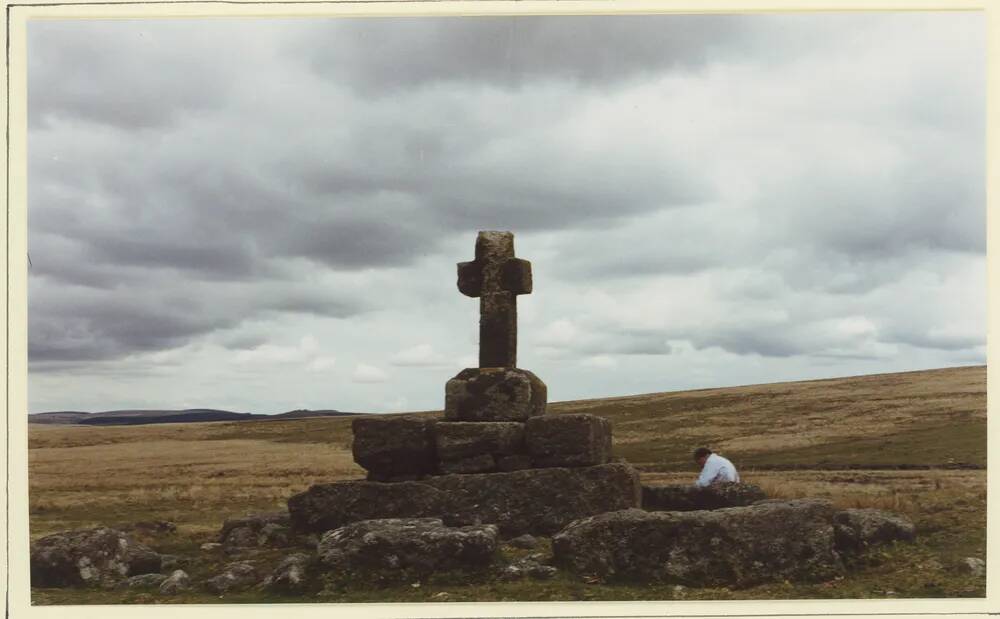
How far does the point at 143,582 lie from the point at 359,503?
3.34 metres

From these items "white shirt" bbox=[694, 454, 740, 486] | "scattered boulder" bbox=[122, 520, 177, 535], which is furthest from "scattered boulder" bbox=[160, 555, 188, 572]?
"white shirt" bbox=[694, 454, 740, 486]

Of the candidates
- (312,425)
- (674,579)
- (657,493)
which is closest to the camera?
(674,579)

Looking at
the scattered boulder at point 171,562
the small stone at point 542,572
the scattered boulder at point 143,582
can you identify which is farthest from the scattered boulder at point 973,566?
the scattered boulder at point 171,562

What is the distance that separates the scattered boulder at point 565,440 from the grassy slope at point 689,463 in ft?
9.83

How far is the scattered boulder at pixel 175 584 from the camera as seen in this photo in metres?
11.1

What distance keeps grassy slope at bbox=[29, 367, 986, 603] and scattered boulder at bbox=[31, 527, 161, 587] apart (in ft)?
1.39

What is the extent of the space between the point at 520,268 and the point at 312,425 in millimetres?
68659

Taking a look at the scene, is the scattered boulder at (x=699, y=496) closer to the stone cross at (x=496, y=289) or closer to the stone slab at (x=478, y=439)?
the stone slab at (x=478, y=439)

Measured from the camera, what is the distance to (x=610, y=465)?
13.4 metres

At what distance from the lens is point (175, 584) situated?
1124 cm

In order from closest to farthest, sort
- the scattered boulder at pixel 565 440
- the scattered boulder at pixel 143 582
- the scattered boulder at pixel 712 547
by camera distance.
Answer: the scattered boulder at pixel 712 547, the scattered boulder at pixel 143 582, the scattered boulder at pixel 565 440

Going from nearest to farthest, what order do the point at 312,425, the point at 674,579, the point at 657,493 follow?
the point at 674,579 < the point at 657,493 < the point at 312,425
